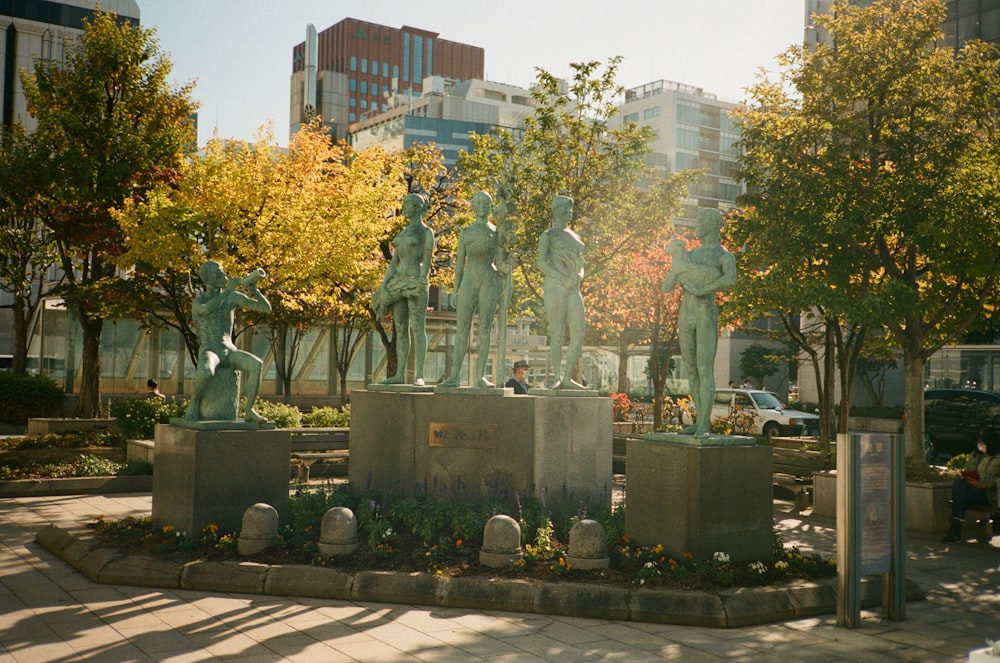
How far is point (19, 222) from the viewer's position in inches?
1134

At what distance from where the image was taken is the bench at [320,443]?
16.5m

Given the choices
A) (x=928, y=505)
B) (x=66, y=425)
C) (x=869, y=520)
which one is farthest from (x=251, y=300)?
(x=66, y=425)

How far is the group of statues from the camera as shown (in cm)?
908

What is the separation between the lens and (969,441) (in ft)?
74.4

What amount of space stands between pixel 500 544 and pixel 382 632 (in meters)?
1.65

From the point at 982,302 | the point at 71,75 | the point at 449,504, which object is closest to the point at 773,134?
the point at 982,302

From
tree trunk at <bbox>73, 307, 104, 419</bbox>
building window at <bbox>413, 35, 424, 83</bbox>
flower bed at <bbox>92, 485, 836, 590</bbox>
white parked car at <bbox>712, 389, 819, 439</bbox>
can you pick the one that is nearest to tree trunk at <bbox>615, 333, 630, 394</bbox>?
white parked car at <bbox>712, 389, 819, 439</bbox>

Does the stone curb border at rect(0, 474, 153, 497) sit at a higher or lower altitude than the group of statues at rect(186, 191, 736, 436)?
lower

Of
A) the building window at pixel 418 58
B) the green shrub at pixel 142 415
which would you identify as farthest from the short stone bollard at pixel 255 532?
the building window at pixel 418 58

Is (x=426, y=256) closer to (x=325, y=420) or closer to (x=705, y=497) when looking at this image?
(x=705, y=497)

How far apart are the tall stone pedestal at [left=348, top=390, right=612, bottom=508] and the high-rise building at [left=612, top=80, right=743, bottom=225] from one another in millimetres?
69865

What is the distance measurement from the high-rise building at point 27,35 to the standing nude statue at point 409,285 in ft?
164

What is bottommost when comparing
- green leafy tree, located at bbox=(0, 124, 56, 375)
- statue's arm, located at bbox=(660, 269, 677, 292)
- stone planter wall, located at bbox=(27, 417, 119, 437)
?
stone planter wall, located at bbox=(27, 417, 119, 437)

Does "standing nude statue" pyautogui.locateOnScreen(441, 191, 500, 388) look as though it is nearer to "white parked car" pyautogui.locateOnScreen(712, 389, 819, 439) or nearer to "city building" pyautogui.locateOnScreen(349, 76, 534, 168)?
"white parked car" pyautogui.locateOnScreen(712, 389, 819, 439)
